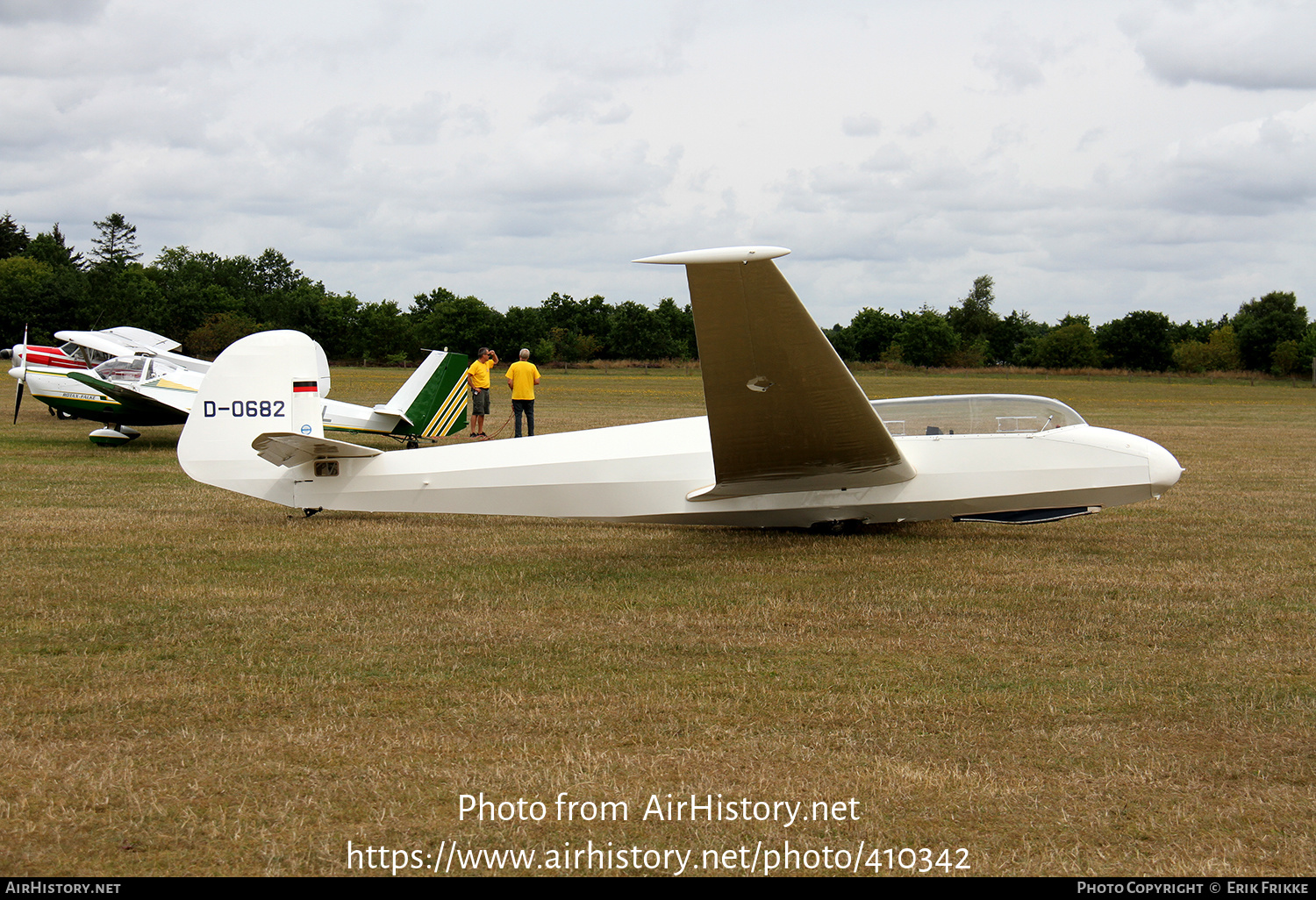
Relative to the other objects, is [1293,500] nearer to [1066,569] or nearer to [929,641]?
[1066,569]

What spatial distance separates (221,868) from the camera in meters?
3.11

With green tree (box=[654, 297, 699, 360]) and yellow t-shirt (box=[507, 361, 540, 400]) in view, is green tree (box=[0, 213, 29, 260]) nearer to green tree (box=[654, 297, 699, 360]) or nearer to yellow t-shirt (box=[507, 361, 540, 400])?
green tree (box=[654, 297, 699, 360])

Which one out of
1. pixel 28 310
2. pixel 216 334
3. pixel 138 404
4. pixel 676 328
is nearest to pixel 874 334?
pixel 676 328

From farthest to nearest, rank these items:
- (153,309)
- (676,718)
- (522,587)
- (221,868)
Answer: (153,309) → (522,587) → (676,718) → (221,868)

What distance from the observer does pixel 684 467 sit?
8.84m

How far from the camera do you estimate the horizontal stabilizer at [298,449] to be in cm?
865

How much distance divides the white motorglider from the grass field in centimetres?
38

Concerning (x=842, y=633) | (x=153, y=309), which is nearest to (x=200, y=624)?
(x=842, y=633)

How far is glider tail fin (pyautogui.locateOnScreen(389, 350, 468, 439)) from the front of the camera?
16.6 m

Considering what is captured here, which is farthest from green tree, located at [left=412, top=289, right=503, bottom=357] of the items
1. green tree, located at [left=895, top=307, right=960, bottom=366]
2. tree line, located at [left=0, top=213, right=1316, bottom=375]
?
green tree, located at [left=895, top=307, right=960, bottom=366]

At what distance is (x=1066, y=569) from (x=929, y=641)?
8.65 ft

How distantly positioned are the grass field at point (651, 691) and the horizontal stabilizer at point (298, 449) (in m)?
0.71

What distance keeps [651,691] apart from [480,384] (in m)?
15.2

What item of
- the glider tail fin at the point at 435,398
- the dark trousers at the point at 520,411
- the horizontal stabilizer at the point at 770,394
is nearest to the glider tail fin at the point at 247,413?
the horizontal stabilizer at the point at 770,394
